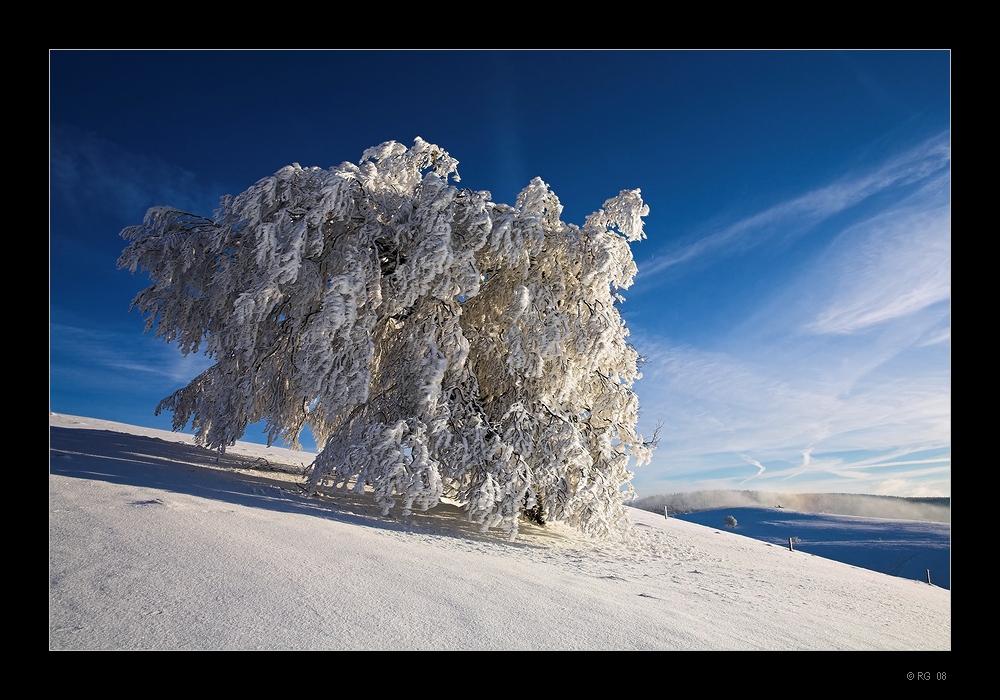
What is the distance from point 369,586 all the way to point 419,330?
15.3ft

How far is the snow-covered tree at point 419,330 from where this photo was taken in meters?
6.86

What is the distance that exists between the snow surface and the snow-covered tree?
33.6 inches

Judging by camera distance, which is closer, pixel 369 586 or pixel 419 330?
pixel 369 586

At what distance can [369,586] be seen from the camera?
3.62 metres

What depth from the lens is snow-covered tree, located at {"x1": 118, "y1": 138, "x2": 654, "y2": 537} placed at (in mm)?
6863

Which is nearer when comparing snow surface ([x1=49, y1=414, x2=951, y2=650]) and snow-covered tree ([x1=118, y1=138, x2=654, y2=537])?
snow surface ([x1=49, y1=414, x2=951, y2=650])

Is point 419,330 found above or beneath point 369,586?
above

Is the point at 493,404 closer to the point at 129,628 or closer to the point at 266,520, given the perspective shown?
the point at 266,520
